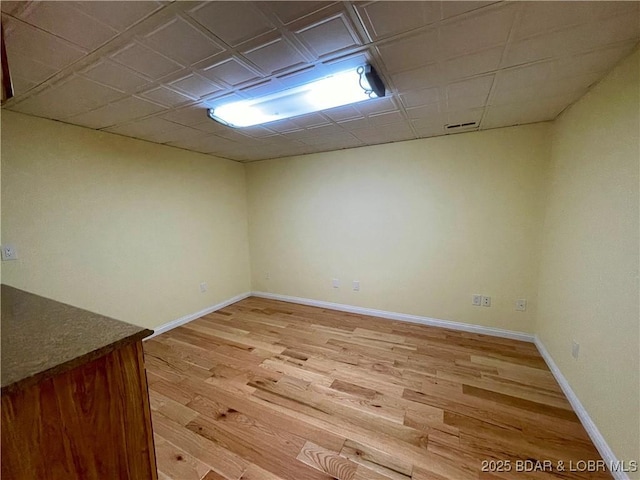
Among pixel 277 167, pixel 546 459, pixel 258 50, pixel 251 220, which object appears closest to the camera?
pixel 258 50

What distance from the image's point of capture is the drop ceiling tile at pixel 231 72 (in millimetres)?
1417

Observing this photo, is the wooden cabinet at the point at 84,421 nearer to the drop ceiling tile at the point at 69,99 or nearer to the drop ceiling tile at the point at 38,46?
the drop ceiling tile at the point at 38,46

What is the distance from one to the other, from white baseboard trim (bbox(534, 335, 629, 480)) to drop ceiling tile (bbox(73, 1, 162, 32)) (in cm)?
301

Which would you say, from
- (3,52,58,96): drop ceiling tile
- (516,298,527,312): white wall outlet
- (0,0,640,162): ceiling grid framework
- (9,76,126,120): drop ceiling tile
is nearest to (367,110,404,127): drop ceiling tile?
(0,0,640,162): ceiling grid framework

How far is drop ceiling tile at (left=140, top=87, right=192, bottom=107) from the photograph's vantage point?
1.69 metres

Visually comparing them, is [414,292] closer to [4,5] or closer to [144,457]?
[144,457]

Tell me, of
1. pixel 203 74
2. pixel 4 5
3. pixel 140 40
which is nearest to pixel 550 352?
pixel 203 74

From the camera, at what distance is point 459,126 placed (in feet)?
8.27

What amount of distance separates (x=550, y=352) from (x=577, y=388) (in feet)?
1.79

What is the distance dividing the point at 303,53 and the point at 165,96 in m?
1.07

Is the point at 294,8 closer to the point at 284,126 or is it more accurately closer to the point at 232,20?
the point at 232,20

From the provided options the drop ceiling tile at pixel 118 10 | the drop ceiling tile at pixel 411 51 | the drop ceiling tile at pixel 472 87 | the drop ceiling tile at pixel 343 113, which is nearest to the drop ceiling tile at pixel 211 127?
the drop ceiling tile at pixel 343 113

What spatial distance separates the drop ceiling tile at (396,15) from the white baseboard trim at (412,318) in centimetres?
290

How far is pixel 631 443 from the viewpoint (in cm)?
123
